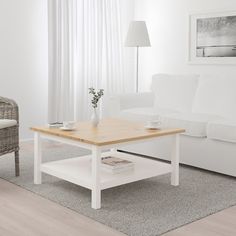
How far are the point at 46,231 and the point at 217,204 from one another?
1228 mm

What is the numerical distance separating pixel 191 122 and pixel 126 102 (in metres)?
0.97

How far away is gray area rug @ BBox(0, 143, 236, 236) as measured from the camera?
2.92 meters

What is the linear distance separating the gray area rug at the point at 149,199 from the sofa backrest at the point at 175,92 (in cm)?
90

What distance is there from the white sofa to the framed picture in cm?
54

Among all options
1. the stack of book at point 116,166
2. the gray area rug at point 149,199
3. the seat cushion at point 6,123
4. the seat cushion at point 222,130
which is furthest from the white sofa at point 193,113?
the seat cushion at point 6,123

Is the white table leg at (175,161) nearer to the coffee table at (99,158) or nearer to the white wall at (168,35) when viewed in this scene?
the coffee table at (99,158)

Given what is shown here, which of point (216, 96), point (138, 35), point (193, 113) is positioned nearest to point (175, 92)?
point (193, 113)

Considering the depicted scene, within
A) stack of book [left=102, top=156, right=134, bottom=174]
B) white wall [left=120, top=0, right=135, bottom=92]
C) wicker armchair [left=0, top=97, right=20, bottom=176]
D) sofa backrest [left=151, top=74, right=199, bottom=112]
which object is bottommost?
stack of book [left=102, top=156, right=134, bottom=174]

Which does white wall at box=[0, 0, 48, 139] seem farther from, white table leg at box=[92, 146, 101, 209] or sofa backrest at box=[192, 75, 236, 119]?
white table leg at box=[92, 146, 101, 209]

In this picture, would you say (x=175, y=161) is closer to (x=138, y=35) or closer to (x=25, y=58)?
(x=138, y=35)

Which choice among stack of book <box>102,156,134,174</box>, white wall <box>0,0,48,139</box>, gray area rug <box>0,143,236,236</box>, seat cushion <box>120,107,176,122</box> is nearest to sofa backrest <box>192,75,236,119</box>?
seat cushion <box>120,107,176,122</box>

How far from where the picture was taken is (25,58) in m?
5.46

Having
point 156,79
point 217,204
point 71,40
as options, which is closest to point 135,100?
point 156,79

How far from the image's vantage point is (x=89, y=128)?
3705 mm
